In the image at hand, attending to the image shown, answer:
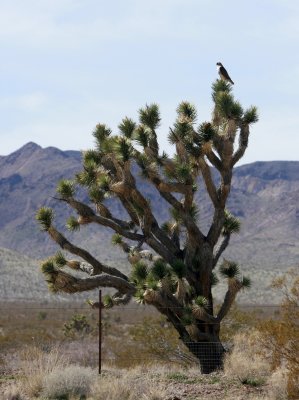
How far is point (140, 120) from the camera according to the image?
20172mm

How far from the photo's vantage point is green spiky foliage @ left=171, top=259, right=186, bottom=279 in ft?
60.1

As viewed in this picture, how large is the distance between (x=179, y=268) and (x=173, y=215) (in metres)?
2.45

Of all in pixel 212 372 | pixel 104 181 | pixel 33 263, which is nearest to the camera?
pixel 212 372

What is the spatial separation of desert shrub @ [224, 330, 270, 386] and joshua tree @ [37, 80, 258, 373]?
845 mm

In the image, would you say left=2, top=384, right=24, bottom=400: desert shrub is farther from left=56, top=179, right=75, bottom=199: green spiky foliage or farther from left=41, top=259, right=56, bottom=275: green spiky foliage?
left=56, top=179, right=75, bottom=199: green spiky foliage

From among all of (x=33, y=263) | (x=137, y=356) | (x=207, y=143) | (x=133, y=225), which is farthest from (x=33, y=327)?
(x=33, y=263)

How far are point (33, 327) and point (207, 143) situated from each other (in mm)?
28347

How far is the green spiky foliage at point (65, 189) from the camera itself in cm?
1947

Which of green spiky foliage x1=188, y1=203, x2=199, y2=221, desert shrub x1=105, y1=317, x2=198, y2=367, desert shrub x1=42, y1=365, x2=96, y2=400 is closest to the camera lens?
desert shrub x1=42, y1=365, x2=96, y2=400

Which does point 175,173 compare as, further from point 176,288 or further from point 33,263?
point 33,263

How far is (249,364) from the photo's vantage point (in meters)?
17.0


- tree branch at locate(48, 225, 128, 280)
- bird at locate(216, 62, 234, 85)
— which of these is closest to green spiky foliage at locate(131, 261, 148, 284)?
tree branch at locate(48, 225, 128, 280)

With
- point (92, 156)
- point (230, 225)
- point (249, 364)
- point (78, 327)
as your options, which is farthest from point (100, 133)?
point (78, 327)

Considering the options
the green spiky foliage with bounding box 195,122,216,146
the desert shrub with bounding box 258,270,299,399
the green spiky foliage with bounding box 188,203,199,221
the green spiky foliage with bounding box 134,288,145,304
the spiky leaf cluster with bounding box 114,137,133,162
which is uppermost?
the green spiky foliage with bounding box 195,122,216,146
